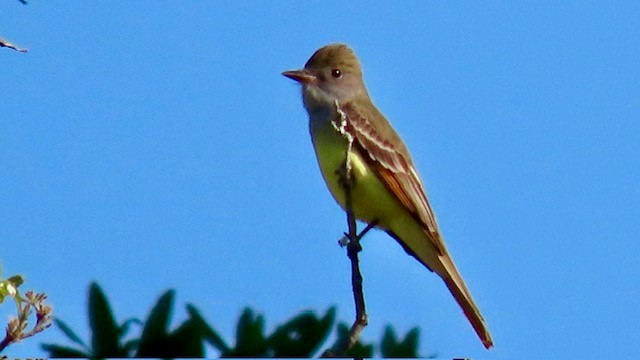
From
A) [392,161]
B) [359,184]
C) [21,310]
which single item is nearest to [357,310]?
[21,310]

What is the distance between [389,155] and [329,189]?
0.59 m

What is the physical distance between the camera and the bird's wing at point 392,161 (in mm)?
6105

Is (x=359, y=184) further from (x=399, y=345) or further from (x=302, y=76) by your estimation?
(x=399, y=345)

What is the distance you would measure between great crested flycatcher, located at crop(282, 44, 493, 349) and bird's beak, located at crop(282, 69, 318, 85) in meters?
0.01

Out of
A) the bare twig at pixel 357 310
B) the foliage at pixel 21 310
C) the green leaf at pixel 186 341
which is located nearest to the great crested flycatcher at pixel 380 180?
the bare twig at pixel 357 310

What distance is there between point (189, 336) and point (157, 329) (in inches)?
1.9

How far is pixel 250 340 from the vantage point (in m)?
1.60

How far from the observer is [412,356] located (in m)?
1.82

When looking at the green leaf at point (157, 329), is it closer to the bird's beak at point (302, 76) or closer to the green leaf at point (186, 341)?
the green leaf at point (186, 341)

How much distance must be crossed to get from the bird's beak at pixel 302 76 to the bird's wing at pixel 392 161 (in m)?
0.27

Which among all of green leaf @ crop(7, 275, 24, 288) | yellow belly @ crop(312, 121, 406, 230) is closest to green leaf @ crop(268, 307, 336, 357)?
green leaf @ crop(7, 275, 24, 288)

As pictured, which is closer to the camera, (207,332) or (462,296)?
(207,332)

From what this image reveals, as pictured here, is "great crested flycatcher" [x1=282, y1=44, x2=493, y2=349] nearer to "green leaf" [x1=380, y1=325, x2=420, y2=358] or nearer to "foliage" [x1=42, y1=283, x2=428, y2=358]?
"green leaf" [x1=380, y1=325, x2=420, y2=358]

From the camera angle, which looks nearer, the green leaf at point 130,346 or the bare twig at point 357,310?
the green leaf at point 130,346
